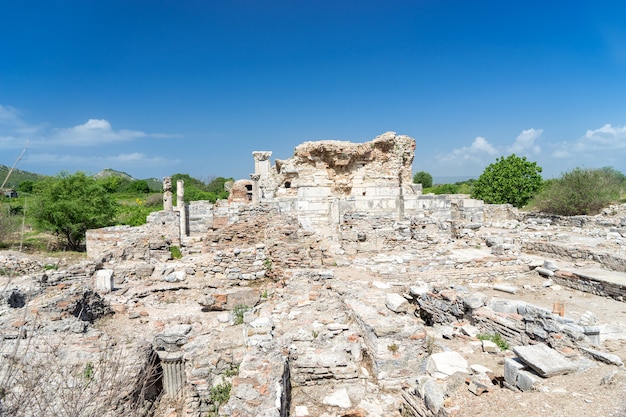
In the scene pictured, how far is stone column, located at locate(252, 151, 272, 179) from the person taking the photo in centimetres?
1934

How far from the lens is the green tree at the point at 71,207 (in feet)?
48.9

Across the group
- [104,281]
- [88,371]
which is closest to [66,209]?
[104,281]

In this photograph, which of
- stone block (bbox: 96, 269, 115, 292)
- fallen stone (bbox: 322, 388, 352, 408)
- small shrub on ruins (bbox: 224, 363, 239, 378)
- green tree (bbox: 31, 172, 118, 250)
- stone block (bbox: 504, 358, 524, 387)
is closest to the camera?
stone block (bbox: 504, 358, 524, 387)

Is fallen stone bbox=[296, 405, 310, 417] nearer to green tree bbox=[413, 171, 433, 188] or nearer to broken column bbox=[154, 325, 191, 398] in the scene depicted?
broken column bbox=[154, 325, 191, 398]

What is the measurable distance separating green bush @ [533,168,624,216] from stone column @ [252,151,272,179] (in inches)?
677

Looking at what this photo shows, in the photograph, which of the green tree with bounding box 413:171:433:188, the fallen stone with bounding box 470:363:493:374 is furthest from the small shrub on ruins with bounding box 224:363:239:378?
the green tree with bounding box 413:171:433:188

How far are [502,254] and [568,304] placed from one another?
2.56 m

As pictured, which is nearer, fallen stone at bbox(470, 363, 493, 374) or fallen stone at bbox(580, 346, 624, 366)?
fallen stone at bbox(580, 346, 624, 366)

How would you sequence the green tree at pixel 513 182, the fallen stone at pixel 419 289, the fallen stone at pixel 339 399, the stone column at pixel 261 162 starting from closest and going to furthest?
the fallen stone at pixel 339 399 → the fallen stone at pixel 419 289 → the stone column at pixel 261 162 → the green tree at pixel 513 182

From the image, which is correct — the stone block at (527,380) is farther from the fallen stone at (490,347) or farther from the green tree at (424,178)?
the green tree at (424,178)

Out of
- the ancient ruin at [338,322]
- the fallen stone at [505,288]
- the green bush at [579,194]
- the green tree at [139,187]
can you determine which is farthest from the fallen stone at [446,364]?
the green tree at [139,187]

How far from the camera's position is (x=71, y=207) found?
14.9m

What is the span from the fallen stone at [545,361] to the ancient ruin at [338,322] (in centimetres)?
2

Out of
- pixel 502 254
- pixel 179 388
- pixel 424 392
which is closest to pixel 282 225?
pixel 179 388
